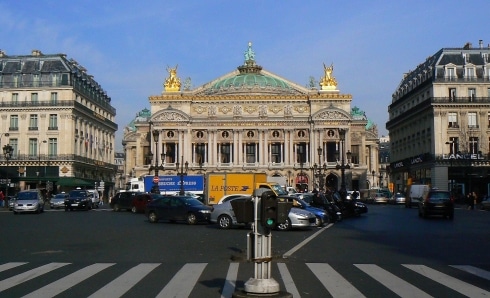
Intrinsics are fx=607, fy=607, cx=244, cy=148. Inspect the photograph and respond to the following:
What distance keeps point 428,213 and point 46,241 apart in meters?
23.7

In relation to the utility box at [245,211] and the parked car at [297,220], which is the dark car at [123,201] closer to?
the parked car at [297,220]

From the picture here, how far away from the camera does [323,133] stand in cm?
10256

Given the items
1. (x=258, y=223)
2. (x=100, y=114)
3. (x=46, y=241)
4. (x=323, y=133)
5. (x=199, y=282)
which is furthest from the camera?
(x=323, y=133)

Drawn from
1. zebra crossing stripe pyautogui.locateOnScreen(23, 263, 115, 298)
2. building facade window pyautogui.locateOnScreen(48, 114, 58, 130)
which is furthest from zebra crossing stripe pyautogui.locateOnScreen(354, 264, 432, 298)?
building facade window pyautogui.locateOnScreen(48, 114, 58, 130)

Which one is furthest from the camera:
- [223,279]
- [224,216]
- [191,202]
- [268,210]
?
[191,202]

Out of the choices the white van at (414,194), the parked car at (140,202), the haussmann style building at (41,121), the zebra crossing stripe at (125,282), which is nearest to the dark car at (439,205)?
the parked car at (140,202)

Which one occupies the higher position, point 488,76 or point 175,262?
point 488,76

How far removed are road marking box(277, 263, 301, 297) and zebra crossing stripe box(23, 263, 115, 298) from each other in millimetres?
3967

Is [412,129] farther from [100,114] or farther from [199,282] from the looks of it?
[199,282]

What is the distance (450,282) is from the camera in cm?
1173

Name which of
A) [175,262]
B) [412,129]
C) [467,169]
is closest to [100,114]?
[412,129]

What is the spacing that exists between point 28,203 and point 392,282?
1393 inches

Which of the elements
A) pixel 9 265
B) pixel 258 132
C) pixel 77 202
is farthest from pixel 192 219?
pixel 258 132

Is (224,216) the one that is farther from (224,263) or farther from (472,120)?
(472,120)
